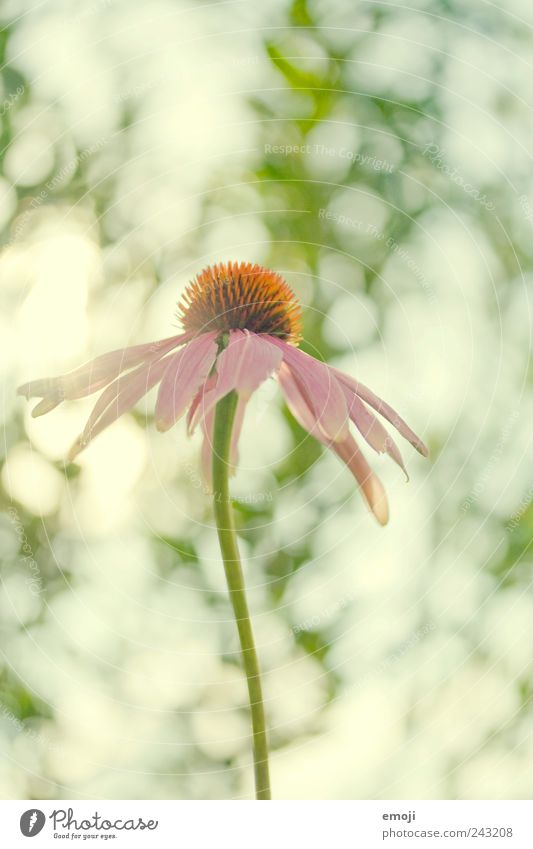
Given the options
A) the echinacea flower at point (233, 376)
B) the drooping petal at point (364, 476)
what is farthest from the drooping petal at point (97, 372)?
the drooping petal at point (364, 476)

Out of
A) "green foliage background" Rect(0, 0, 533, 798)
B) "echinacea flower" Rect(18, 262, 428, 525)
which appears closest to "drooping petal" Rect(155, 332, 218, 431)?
"echinacea flower" Rect(18, 262, 428, 525)

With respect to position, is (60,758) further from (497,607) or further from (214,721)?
(497,607)

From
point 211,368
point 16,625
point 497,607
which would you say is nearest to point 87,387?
point 211,368

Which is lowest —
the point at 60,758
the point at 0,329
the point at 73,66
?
the point at 60,758

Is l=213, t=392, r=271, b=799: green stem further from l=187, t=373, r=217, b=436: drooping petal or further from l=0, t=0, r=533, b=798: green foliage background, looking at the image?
l=0, t=0, r=533, b=798: green foliage background

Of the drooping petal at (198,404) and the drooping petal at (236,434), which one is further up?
the drooping petal at (236,434)

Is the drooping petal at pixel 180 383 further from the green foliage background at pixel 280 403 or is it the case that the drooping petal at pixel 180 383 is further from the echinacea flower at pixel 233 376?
the green foliage background at pixel 280 403

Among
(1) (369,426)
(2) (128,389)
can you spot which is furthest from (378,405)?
(2) (128,389)

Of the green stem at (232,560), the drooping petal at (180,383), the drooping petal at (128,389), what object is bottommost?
the green stem at (232,560)
